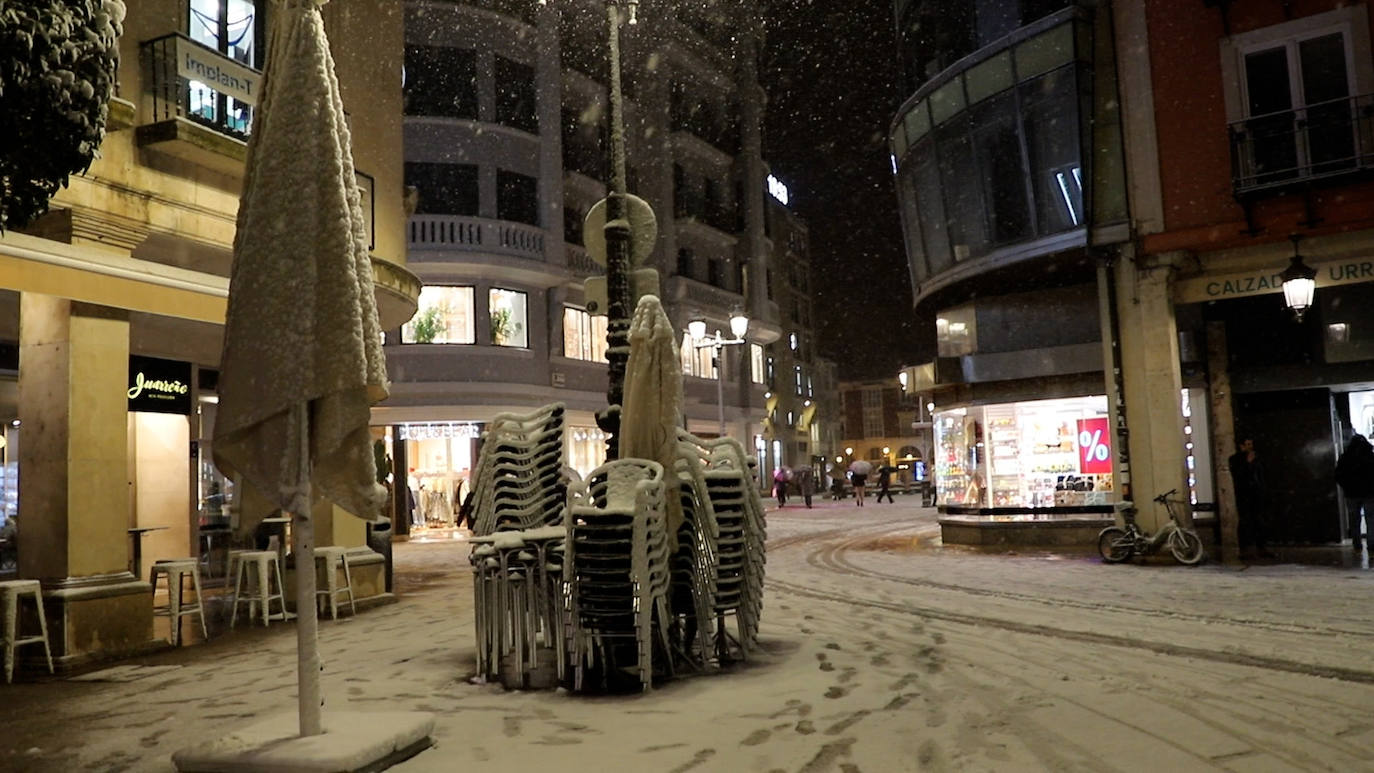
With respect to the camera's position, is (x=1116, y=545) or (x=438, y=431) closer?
(x=1116, y=545)

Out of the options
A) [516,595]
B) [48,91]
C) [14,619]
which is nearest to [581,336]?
[14,619]

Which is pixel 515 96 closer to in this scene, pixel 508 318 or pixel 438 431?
pixel 508 318

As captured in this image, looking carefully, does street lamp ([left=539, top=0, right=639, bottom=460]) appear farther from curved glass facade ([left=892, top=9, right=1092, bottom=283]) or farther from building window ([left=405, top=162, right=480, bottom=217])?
building window ([left=405, top=162, right=480, bottom=217])

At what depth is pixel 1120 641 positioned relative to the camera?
25.0 ft

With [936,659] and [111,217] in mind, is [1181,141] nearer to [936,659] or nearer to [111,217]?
A: [936,659]

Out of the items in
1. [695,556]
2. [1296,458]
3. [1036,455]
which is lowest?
[695,556]

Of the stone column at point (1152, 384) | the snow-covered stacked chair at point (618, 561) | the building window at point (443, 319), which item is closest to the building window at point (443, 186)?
the building window at point (443, 319)

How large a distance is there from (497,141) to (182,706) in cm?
2303

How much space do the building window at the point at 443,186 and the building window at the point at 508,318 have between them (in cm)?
235

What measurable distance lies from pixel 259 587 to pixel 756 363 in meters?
33.9

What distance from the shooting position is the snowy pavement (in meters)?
4.70

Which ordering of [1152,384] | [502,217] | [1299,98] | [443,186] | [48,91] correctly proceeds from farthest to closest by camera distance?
[502,217] → [443,186] → [1152,384] → [1299,98] → [48,91]

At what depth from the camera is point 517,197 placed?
92.5 ft

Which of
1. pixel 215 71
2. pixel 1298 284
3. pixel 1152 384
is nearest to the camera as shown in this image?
pixel 215 71
